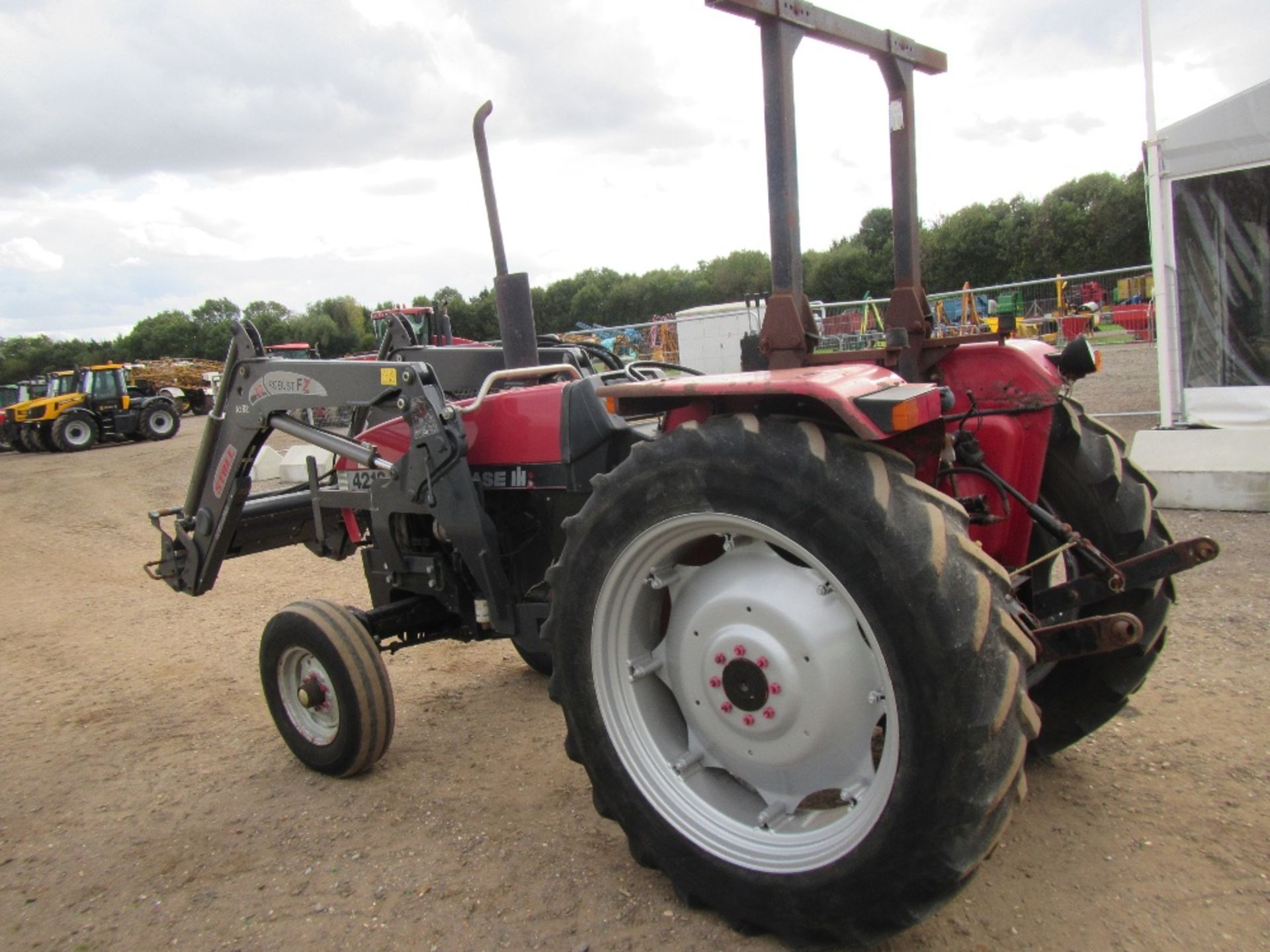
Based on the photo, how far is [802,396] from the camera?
A: 225 cm

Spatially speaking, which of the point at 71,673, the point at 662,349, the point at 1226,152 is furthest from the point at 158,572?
the point at 662,349

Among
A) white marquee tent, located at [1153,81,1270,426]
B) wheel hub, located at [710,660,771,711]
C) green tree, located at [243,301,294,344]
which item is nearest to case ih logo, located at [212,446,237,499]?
wheel hub, located at [710,660,771,711]

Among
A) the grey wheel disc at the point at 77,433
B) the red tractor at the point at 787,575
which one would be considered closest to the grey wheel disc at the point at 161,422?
the grey wheel disc at the point at 77,433

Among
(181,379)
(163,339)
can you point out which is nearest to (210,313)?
(163,339)

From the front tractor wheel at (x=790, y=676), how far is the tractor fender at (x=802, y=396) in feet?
0.28

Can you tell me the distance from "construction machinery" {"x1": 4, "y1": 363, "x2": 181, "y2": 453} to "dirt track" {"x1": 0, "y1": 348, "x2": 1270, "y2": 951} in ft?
63.6

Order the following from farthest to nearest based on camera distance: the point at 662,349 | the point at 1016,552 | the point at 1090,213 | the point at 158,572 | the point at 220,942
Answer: the point at 1090,213 < the point at 662,349 < the point at 158,572 < the point at 1016,552 < the point at 220,942

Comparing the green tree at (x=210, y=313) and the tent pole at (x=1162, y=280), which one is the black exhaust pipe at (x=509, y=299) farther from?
the green tree at (x=210, y=313)

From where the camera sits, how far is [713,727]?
8.02 ft

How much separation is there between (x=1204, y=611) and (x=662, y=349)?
16.9 meters

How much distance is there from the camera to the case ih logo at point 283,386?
3684mm

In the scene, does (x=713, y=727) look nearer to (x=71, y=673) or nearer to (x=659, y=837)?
(x=659, y=837)

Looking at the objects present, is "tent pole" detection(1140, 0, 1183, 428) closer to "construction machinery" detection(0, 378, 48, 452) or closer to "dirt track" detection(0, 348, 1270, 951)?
"dirt track" detection(0, 348, 1270, 951)

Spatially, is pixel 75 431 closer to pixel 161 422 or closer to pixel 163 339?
pixel 161 422
